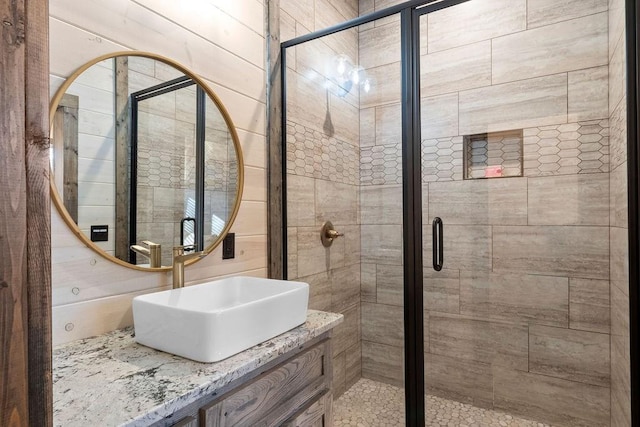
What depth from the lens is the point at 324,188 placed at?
2014mm

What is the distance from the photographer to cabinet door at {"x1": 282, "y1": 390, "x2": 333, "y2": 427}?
1108mm

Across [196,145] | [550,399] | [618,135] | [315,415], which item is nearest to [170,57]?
[196,145]

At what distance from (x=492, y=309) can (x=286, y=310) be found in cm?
137

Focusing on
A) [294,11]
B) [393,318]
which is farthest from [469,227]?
[294,11]

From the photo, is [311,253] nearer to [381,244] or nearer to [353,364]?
[381,244]

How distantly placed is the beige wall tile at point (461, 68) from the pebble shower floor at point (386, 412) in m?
1.58

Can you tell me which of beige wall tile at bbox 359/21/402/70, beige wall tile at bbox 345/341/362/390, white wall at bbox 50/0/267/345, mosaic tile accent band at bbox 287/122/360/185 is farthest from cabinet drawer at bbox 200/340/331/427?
beige wall tile at bbox 359/21/402/70

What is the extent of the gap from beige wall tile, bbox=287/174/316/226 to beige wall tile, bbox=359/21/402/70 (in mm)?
707

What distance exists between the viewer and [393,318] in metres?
1.82

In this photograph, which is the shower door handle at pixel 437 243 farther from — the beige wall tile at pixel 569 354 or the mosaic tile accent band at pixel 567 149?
the beige wall tile at pixel 569 354

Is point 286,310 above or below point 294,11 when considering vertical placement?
below

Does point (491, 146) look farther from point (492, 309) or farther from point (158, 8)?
point (158, 8)

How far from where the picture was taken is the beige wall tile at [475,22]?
1715 mm

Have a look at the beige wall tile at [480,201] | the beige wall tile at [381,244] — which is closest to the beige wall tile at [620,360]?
the beige wall tile at [480,201]
